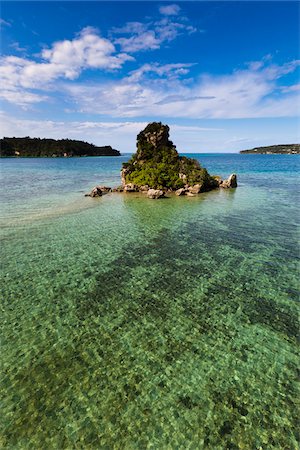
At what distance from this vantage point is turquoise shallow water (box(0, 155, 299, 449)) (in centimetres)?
812

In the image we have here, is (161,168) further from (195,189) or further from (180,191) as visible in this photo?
(195,189)

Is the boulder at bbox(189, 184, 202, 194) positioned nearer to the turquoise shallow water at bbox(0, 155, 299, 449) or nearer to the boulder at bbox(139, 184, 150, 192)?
the boulder at bbox(139, 184, 150, 192)

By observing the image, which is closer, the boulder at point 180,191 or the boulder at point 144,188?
the boulder at point 180,191

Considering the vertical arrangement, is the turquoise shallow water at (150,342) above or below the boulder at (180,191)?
below

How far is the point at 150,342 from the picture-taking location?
11.4 metres

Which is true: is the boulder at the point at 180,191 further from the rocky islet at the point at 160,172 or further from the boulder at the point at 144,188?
the boulder at the point at 144,188

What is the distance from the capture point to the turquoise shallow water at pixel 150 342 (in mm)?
8125

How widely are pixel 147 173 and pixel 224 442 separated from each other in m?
49.0

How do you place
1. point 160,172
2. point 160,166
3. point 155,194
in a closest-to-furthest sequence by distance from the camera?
point 155,194
point 160,172
point 160,166

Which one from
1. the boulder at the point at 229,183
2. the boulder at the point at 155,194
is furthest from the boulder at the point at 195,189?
the boulder at the point at 229,183

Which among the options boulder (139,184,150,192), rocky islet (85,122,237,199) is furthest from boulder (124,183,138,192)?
boulder (139,184,150,192)

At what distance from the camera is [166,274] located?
57.1ft

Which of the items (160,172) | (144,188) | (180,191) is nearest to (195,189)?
(180,191)

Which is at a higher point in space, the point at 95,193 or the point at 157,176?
the point at 157,176
